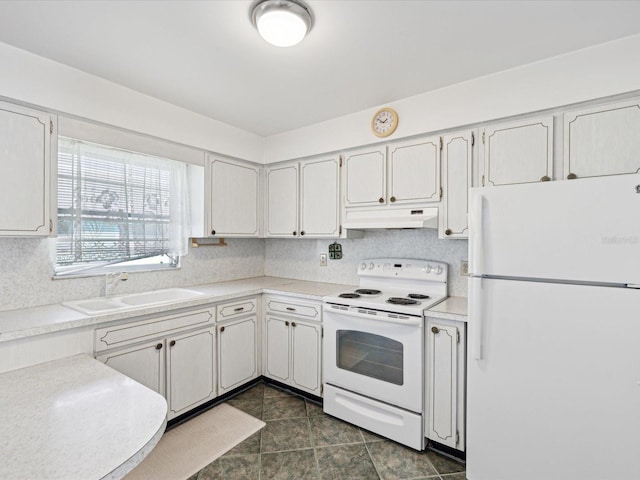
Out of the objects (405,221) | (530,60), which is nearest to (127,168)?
(405,221)

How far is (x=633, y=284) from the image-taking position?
136 centimetres

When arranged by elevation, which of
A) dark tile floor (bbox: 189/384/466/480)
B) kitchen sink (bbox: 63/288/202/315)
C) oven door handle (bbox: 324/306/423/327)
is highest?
kitchen sink (bbox: 63/288/202/315)

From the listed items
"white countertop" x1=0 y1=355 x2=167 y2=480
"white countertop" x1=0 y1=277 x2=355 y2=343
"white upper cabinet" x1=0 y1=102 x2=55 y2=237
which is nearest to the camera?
"white countertop" x1=0 y1=355 x2=167 y2=480

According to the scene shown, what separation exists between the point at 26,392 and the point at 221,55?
1.89 metres

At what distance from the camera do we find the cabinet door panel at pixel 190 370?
2297mm

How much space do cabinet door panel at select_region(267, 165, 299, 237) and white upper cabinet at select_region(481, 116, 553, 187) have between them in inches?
66.6

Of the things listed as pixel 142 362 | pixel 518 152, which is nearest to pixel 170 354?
pixel 142 362

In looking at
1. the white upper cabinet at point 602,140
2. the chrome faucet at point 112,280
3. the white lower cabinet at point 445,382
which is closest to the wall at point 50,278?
the chrome faucet at point 112,280

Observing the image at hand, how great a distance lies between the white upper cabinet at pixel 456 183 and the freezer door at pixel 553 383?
677 millimetres

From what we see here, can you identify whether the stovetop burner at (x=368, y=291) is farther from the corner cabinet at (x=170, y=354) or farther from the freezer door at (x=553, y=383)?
the corner cabinet at (x=170, y=354)

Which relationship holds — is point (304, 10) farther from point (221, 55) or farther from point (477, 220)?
point (477, 220)

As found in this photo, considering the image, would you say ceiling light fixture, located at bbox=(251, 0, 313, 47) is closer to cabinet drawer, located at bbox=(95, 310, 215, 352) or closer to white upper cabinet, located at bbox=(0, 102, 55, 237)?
white upper cabinet, located at bbox=(0, 102, 55, 237)

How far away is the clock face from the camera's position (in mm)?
2518

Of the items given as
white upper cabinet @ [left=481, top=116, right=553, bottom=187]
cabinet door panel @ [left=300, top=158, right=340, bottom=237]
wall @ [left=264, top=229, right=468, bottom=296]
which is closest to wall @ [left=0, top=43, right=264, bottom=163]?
cabinet door panel @ [left=300, top=158, right=340, bottom=237]
